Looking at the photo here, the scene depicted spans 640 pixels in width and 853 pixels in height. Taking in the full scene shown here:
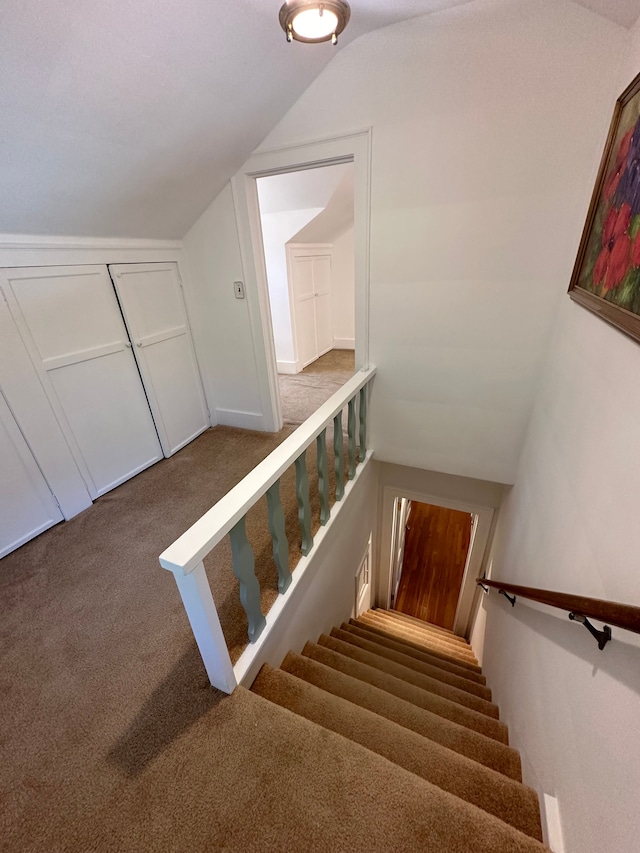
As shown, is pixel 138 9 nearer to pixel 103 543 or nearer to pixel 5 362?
pixel 5 362

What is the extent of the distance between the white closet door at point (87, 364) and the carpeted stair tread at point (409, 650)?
2013 mm

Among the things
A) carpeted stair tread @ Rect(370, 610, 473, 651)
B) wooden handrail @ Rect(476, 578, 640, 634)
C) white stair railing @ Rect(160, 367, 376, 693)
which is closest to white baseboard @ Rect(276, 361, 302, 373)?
white stair railing @ Rect(160, 367, 376, 693)

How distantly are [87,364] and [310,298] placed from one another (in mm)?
3044

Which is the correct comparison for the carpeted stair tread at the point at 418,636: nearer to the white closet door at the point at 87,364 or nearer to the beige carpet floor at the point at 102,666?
the beige carpet floor at the point at 102,666

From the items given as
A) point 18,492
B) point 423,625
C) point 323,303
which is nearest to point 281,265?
point 323,303

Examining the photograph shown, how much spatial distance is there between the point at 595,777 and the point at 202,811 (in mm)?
934

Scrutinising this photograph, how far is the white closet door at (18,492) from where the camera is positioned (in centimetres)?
173

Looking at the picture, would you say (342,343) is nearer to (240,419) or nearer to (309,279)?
(309,279)

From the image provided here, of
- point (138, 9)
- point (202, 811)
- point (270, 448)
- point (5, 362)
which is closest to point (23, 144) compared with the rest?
point (138, 9)

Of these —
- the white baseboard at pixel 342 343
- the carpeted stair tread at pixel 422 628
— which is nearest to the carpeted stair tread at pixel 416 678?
the carpeted stair tread at pixel 422 628

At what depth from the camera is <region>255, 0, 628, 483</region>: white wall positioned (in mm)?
1397

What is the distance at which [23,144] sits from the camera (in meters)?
1.29

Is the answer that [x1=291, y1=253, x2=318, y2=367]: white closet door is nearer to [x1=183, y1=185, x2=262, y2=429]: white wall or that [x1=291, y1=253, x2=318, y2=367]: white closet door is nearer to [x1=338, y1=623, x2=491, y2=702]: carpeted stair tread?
[x1=183, y1=185, x2=262, y2=429]: white wall

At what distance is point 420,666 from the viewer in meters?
2.07
